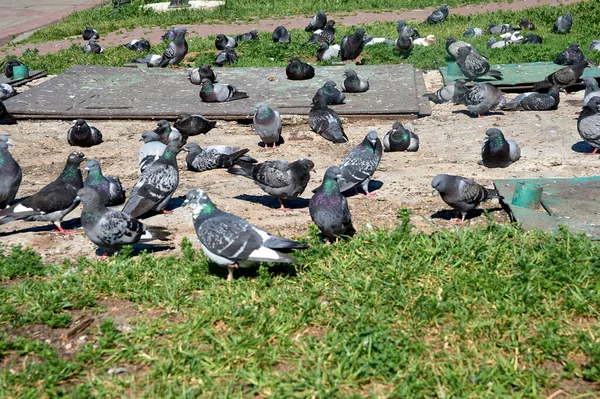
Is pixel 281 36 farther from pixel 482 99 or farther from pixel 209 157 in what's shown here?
pixel 209 157

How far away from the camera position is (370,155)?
759cm

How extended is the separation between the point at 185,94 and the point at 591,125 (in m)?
6.80

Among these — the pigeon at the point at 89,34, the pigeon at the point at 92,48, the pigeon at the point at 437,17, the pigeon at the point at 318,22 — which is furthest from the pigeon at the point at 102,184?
the pigeon at the point at 437,17

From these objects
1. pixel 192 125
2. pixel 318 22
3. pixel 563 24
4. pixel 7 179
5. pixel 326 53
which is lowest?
pixel 563 24

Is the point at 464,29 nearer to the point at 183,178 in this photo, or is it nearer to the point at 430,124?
the point at 430,124

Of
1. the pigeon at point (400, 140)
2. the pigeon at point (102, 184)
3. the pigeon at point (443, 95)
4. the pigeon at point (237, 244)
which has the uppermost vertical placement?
the pigeon at point (237, 244)

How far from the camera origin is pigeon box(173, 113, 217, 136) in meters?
9.98

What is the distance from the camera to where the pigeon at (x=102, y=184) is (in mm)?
7230

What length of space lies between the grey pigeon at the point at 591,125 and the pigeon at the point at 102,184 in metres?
5.67

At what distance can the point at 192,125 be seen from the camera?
1001 centimetres

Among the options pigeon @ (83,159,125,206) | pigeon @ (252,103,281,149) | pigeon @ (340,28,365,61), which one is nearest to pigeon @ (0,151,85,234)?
pigeon @ (83,159,125,206)

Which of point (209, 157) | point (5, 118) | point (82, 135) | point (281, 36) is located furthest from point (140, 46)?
point (209, 157)

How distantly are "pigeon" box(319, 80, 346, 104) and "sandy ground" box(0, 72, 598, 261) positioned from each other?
557 millimetres

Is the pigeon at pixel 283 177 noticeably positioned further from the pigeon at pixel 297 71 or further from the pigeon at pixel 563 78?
the pigeon at pixel 563 78
